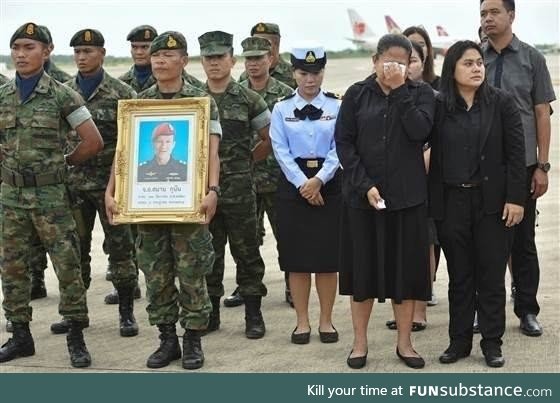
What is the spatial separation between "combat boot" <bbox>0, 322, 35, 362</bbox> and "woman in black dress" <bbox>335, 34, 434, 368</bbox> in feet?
6.78

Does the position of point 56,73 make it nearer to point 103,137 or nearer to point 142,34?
point 142,34

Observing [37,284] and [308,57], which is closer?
[308,57]

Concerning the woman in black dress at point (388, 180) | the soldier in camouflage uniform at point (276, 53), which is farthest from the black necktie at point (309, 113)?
the soldier in camouflage uniform at point (276, 53)

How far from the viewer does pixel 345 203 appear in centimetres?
569

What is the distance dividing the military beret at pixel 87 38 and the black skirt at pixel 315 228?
5.90 feet

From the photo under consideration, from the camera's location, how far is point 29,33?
575 cm

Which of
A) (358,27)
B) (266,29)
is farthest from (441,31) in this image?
(266,29)

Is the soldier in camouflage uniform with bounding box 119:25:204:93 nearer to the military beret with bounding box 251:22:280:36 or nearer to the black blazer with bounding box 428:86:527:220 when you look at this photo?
the military beret with bounding box 251:22:280:36

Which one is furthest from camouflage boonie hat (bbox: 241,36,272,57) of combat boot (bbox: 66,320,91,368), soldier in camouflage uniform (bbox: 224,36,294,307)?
combat boot (bbox: 66,320,91,368)

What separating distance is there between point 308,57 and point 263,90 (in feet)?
4.37

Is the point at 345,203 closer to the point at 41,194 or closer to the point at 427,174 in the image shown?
the point at 427,174

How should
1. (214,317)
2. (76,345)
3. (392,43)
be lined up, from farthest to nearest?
(214,317) < (76,345) < (392,43)

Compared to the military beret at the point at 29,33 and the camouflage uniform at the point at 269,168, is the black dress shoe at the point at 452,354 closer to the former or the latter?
the camouflage uniform at the point at 269,168

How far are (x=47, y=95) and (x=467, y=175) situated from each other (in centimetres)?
256
